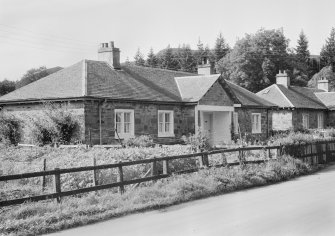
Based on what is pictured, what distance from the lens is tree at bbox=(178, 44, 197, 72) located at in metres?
112

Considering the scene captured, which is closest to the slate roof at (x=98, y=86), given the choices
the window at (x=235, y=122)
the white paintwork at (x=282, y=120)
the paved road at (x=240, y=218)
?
the window at (x=235, y=122)

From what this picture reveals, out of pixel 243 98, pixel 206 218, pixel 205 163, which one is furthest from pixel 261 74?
pixel 206 218

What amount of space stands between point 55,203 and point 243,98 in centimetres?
2636

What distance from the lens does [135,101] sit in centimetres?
2644

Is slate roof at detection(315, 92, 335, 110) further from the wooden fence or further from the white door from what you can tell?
the wooden fence

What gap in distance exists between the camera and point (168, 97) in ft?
95.9

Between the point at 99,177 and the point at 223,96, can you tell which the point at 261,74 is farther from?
the point at 99,177

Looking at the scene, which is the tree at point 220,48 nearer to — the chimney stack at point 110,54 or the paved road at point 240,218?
the chimney stack at point 110,54

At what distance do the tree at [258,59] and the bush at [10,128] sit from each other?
51.7m

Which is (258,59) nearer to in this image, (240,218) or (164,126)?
(164,126)

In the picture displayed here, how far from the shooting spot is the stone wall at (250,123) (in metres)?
33.9

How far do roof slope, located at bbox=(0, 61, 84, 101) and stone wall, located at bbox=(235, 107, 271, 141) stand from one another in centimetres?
1192

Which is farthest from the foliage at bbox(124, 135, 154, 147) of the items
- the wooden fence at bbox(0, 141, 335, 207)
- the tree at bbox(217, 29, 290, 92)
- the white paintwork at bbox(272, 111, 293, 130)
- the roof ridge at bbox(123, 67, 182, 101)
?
the tree at bbox(217, 29, 290, 92)

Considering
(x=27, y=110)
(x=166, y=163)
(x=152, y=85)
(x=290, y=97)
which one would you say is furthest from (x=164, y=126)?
(x=290, y=97)
